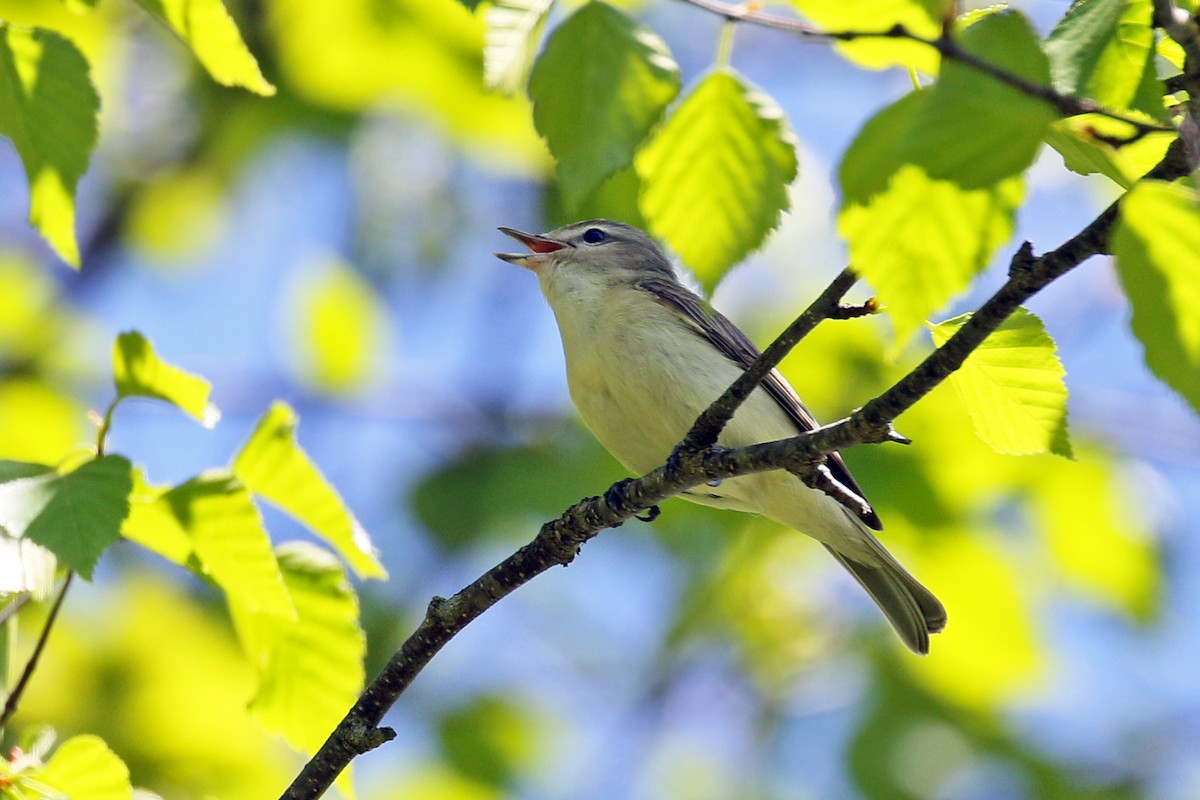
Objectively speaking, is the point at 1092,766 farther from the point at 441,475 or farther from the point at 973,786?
the point at 441,475

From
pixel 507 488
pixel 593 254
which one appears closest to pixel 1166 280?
pixel 593 254

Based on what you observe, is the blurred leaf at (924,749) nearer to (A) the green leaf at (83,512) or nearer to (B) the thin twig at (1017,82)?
(A) the green leaf at (83,512)

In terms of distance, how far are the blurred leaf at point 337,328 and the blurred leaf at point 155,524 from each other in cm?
510

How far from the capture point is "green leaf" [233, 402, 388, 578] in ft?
9.96

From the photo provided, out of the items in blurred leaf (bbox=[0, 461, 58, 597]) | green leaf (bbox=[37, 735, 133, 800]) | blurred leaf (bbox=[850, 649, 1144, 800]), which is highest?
blurred leaf (bbox=[850, 649, 1144, 800])

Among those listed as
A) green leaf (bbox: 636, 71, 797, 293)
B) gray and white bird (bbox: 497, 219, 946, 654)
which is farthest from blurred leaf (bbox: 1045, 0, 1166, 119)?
gray and white bird (bbox: 497, 219, 946, 654)

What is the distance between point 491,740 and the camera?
7582mm

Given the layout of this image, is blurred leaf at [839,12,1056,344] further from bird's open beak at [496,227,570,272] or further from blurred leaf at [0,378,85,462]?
blurred leaf at [0,378,85,462]

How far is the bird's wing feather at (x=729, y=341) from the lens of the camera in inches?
188

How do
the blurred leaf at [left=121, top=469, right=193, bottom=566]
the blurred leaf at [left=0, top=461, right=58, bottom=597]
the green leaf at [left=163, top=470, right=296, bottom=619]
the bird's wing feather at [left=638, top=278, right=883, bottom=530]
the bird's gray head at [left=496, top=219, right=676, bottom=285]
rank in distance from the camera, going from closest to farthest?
the blurred leaf at [left=0, top=461, right=58, bottom=597] < the green leaf at [left=163, top=470, right=296, bottom=619] < the blurred leaf at [left=121, top=469, right=193, bottom=566] < the bird's wing feather at [left=638, top=278, right=883, bottom=530] < the bird's gray head at [left=496, top=219, right=676, bottom=285]

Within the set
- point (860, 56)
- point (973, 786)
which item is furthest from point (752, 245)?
point (973, 786)

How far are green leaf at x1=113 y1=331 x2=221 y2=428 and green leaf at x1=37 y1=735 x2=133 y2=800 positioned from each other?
0.80 meters

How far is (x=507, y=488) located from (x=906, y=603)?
266cm

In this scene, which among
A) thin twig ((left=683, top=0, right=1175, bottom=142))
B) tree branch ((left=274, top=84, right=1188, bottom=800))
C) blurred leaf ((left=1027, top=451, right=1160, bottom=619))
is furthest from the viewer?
blurred leaf ((left=1027, top=451, right=1160, bottom=619))
